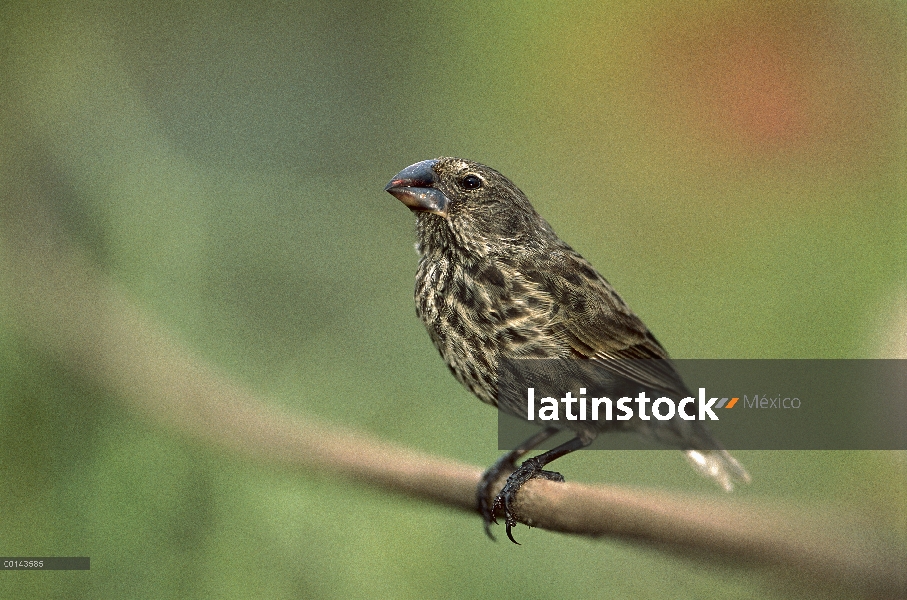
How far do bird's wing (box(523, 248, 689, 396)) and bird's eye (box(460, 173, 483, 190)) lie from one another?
326mm

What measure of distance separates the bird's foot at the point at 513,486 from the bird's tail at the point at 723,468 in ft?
2.38

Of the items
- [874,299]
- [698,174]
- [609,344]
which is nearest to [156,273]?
[609,344]

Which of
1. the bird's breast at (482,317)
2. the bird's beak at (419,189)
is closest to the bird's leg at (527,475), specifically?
the bird's breast at (482,317)

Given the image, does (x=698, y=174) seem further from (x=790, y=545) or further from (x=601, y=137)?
(x=790, y=545)

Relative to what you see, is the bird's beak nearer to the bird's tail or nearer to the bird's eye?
the bird's eye

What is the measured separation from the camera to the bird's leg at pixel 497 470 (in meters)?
2.87

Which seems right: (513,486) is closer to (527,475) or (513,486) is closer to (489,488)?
(527,475)

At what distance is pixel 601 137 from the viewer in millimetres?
4586

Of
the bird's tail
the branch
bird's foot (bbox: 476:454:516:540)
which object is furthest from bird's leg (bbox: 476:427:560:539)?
the bird's tail

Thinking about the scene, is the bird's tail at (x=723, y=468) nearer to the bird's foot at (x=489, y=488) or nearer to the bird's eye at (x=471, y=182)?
the bird's foot at (x=489, y=488)

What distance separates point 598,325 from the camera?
3.03 metres

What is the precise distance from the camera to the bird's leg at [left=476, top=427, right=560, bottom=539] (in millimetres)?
2867

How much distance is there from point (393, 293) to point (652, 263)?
3.88ft

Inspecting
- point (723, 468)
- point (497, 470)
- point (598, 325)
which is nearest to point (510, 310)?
point (598, 325)
